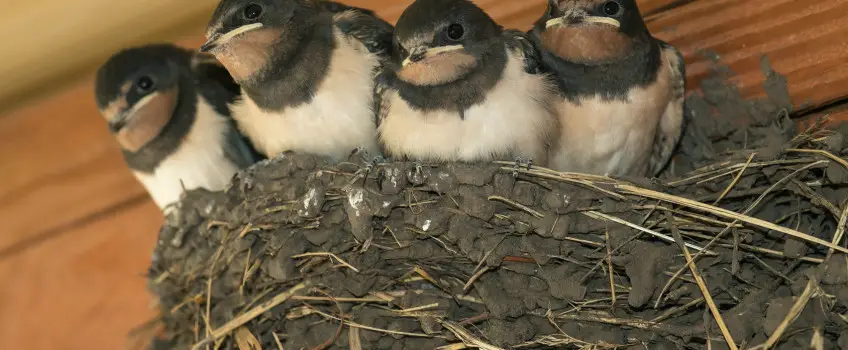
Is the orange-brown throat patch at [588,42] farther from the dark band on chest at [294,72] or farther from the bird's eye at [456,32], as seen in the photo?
the dark band on chest at [294,72]

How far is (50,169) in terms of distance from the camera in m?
3.56

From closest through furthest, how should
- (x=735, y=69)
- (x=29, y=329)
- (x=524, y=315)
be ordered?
(x=524, y=315)
(x=735, y=69)
(x=29, y=329)

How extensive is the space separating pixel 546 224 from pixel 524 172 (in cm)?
15

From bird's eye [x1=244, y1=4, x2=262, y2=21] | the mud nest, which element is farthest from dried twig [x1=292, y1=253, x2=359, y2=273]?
bird's eye [x1=244, y1=4, x2=262, y2=21]

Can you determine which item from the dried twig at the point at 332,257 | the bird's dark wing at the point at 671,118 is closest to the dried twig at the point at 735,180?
the bird's dark wing at the point at 671,118

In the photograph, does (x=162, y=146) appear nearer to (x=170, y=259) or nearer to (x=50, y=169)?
(x=170, y=259)

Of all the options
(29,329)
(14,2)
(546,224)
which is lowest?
(29,329)

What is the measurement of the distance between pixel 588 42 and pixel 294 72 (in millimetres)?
752

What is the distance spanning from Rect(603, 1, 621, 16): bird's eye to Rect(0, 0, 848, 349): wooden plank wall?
0.33 metres

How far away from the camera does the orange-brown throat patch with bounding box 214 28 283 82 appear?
2591 millimetres

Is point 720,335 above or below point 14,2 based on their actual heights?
below

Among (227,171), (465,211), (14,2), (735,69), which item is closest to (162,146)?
(227,171)

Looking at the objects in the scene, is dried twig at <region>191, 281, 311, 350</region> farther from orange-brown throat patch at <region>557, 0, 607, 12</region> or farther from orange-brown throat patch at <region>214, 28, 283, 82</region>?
orange-brown throat patch at <region>557, 0, 607, 12</region>

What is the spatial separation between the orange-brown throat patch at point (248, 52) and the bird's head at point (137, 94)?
1.39 feet
